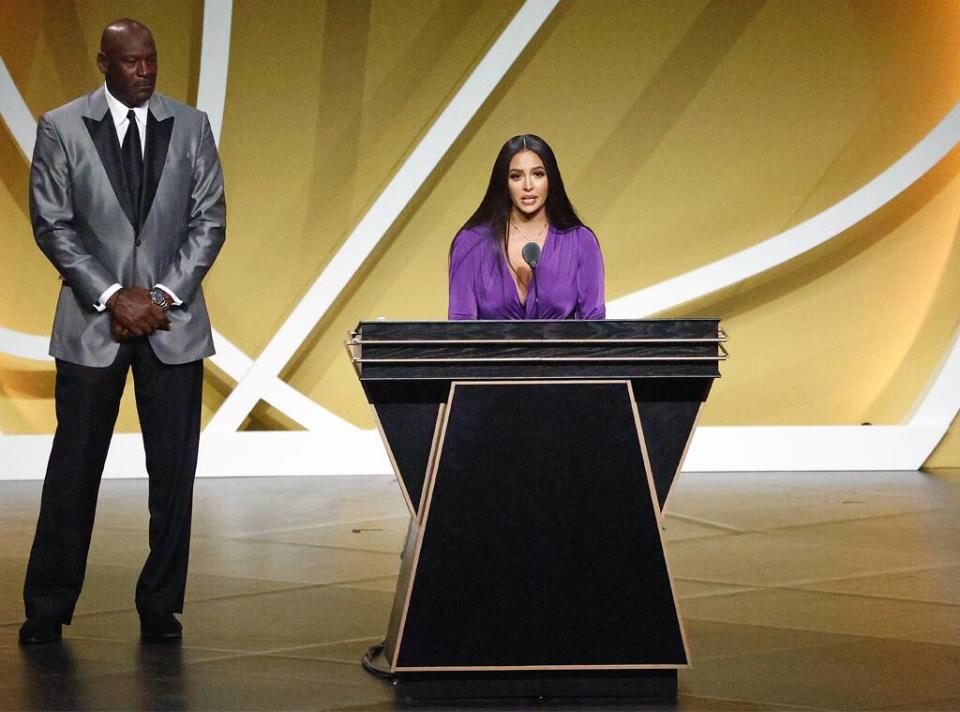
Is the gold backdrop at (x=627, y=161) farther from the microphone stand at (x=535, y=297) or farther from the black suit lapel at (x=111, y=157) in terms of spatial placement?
the microphone stand at (x=535, y=297)

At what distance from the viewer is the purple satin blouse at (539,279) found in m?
3.03

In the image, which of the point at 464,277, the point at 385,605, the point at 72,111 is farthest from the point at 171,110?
the point at 385,605

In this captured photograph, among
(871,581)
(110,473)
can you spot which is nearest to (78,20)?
(110,473)

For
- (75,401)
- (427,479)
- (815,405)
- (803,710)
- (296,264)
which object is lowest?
(803,710)

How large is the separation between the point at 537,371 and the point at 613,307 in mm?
4689

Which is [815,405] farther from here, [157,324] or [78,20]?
[157,324]

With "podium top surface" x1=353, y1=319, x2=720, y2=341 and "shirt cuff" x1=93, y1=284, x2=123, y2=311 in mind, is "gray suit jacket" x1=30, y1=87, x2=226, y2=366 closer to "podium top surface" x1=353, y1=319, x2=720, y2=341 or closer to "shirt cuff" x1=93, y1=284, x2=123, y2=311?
"shirt cuff" x1=93, y1=284, x2=123, y2=311

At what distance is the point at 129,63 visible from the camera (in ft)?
10.1

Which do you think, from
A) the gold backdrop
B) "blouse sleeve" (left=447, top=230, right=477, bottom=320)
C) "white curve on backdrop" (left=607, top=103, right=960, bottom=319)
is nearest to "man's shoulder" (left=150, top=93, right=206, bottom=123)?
"blouse sleeve" (left=447, top=230, right=477, bottom=320)

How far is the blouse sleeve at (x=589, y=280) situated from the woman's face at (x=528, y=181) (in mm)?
140

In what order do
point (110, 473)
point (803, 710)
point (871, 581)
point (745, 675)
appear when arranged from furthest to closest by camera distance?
point (110, 473)
point (871, 581)
point (745, 675)
point (803, 710)

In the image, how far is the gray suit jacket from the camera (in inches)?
121

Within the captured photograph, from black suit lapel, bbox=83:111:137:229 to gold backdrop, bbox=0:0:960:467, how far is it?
174 inches

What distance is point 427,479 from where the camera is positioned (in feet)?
8.17
